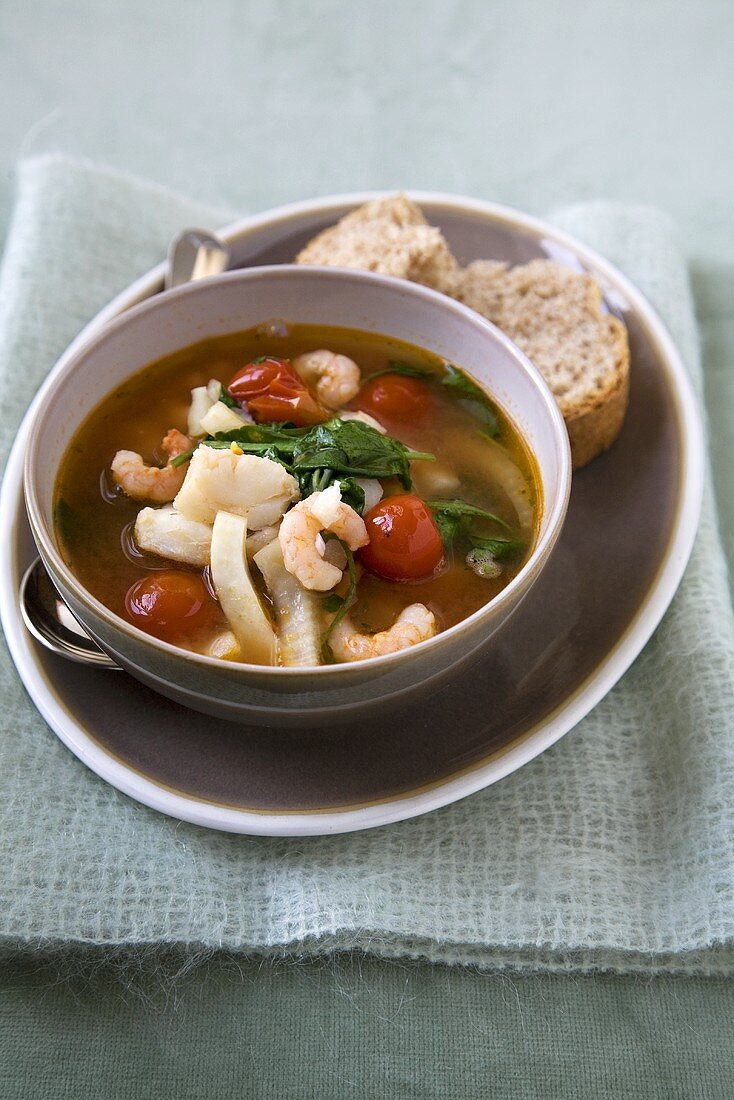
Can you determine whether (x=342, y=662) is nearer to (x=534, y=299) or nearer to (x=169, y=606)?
(x=169, y=606)

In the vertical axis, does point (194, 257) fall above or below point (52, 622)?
above

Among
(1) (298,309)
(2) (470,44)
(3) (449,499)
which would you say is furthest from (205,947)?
(2) (470,44)

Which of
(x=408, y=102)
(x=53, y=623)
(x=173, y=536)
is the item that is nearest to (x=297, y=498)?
(x=173, y=536)

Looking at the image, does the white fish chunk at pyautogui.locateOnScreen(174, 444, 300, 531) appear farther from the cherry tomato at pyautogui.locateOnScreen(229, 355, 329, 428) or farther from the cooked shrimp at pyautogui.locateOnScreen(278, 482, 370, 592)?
the cherry tomato at pyautogui.locateOnScreen(229, 355, 329, 428)

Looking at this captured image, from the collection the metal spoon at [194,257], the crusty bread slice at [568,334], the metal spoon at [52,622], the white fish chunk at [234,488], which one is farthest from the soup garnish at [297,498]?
the metal spoon at [194,257]

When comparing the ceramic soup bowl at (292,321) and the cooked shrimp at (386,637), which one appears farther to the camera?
the cooked shrimp at (386,637)

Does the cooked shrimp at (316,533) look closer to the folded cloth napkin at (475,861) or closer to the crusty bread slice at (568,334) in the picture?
the folded cloth napkin at (475,861)
